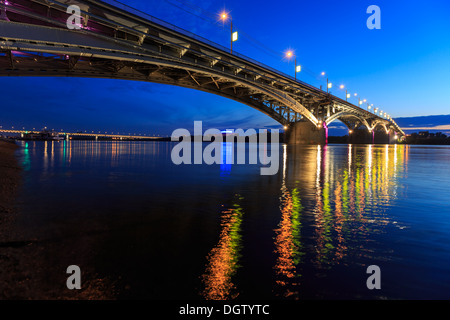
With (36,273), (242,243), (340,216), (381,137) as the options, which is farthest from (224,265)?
(381,137)

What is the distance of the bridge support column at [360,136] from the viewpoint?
113 m

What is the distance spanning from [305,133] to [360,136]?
60.5m

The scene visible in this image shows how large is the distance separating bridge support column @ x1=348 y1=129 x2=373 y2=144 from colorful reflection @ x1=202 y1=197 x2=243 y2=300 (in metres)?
124

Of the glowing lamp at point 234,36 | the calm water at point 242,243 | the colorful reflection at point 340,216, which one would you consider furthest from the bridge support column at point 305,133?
the calm water at point 242,243

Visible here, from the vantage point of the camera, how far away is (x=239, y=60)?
3716cm

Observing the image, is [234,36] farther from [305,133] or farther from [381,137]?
[381,137]

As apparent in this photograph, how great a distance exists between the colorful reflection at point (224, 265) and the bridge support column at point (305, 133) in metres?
68.7

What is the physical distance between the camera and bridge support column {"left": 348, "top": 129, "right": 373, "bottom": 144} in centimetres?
11286

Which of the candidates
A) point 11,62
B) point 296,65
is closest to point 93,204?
point 11,62

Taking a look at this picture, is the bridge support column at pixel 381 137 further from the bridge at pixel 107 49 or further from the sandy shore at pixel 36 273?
the sandy shore at pixel 36 273

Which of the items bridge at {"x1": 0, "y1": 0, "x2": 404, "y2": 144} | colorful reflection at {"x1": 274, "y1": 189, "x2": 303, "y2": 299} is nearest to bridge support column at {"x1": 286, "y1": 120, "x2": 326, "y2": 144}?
bridge at {"x1": 0, "y1": 0, "x2": 404, "y2": 144}

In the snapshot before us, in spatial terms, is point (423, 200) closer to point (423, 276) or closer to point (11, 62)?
point (423, 276)

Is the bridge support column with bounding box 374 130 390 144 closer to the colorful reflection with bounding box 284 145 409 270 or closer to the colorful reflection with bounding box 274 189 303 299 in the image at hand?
the colorful reflection with bounding box 284 145 409 270

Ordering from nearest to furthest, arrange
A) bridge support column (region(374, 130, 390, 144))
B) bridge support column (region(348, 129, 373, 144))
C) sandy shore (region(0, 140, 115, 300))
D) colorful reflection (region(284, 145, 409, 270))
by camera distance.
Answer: sandy shore (region(0, 140, 115, 300))
colorful reflection (region(284, 145, 409, 270))
bridge support column (region(348, 129, 373, 144))
bridge support column (region(374, 130, 390, 144))
